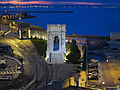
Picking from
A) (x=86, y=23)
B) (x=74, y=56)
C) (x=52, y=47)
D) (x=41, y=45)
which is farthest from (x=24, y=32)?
(x=86, y=23)

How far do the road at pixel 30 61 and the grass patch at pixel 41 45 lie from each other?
40cm

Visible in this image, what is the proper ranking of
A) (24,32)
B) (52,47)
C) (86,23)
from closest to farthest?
(52,47), (24,32), (86,23)

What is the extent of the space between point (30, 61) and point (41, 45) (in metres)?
3.98

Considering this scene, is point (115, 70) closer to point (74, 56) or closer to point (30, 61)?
point (74, 56)

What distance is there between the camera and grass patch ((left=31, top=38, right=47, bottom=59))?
3031 centimetres

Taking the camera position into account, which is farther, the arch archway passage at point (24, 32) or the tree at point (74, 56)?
the arch archway passage at point (24, 32)

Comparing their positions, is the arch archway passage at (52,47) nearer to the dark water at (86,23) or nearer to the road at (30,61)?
the road at (30,61)

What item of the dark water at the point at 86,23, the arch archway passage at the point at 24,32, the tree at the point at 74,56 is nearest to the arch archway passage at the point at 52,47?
the tree at the point at 74,56

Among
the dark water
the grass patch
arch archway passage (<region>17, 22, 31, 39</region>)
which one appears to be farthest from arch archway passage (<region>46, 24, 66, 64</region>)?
the dark water

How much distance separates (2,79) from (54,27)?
7.90m

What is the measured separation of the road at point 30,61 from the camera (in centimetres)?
2377

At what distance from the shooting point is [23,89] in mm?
22188

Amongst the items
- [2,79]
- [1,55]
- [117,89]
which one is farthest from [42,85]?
[1,55]

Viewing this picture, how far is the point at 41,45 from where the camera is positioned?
3191 cm
